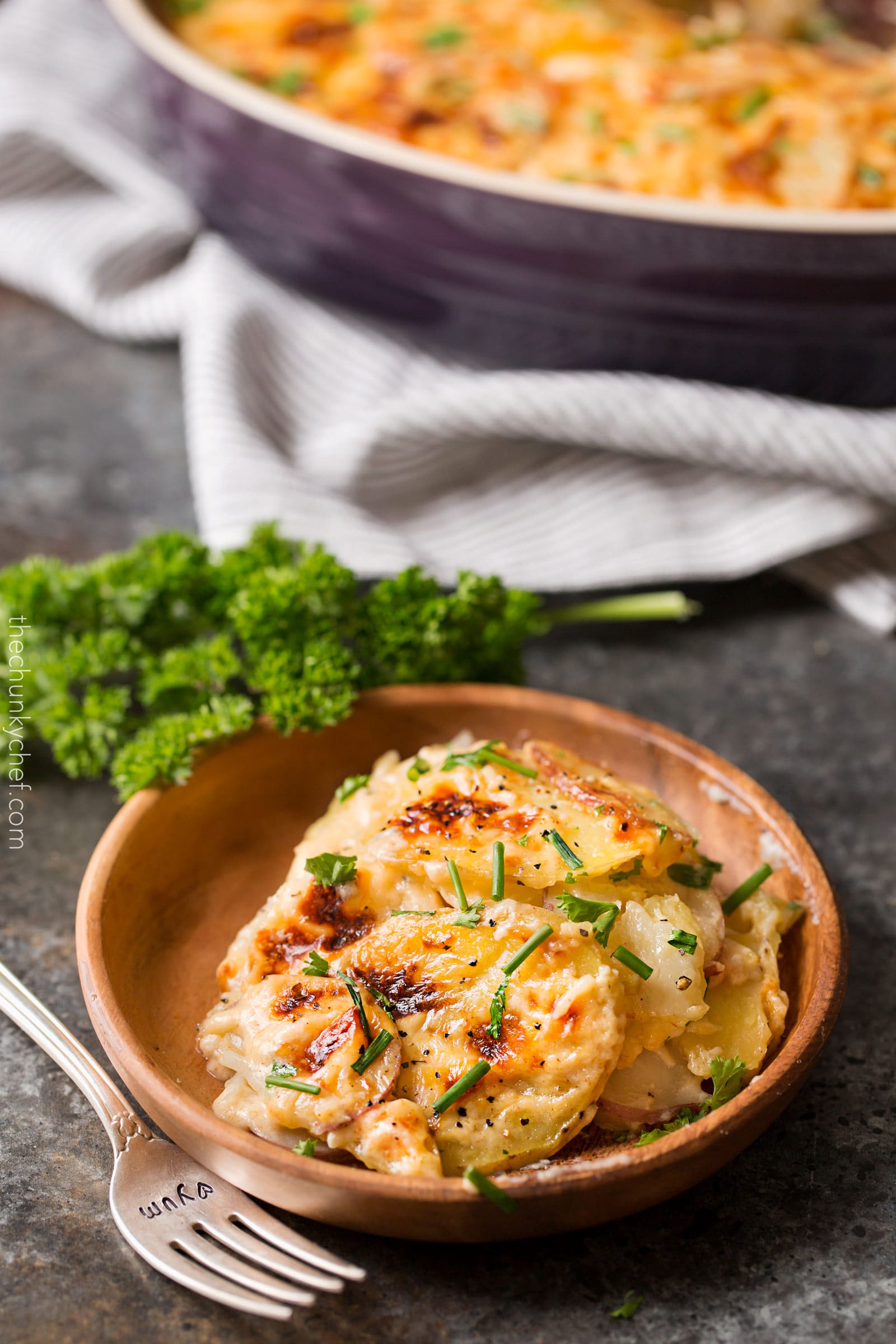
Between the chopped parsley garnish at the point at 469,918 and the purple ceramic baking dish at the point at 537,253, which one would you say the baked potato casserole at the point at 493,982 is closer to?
the chopped parsley garnish at the point at 469,918

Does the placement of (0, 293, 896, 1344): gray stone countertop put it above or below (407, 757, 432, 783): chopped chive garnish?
below

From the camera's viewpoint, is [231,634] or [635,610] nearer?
[231,634]

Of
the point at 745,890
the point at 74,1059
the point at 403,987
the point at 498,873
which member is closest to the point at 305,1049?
the point at 403,987

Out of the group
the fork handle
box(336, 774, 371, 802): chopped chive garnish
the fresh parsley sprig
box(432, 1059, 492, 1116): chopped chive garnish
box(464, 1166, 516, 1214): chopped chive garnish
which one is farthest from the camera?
the fresh parsley sprig

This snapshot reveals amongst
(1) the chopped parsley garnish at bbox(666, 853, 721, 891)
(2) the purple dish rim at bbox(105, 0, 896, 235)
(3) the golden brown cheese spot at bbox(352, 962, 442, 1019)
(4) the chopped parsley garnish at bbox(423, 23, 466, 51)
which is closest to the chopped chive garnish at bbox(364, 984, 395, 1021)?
(3) the golden brown cheese spot at bbox(352, 962, 442, 1019)

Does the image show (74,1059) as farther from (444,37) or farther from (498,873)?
(444,37)

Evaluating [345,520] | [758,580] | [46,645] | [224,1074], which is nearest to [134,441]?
[345,520]

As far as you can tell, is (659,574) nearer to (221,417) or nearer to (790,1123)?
(221,417)

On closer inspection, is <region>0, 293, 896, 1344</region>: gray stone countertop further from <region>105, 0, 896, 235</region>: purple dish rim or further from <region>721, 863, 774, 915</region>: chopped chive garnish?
<region>105, 0, 896, 235</region>: purple dish rim
